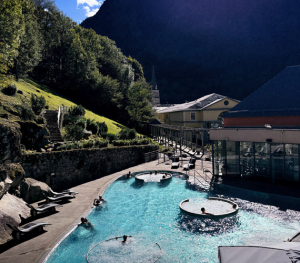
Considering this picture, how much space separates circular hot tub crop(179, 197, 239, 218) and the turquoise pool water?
32 cm

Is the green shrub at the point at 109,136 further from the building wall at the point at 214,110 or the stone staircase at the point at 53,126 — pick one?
the building wall at the point at 214,110

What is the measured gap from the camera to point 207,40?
148 metres

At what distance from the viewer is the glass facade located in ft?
57.2

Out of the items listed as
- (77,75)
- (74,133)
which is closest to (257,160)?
(74,133)

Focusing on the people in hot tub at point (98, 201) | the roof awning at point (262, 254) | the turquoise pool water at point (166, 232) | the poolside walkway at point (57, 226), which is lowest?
the turquoise pool water at point (166, 232)

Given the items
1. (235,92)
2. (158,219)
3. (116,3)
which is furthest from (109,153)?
(116,3)

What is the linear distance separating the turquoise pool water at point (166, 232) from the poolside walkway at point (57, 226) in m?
0.49

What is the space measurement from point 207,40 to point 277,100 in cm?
13704

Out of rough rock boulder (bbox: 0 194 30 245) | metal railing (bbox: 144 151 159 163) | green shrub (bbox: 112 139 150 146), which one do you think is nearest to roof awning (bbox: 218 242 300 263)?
rough rock boulder (bbox: 0 194 30 245)

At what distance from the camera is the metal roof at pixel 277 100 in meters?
22.3

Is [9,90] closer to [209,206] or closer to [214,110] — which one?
[209,206]

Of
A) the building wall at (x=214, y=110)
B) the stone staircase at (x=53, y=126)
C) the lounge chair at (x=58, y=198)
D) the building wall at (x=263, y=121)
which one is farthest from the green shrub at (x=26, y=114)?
the building wall at (x=214, y=110)

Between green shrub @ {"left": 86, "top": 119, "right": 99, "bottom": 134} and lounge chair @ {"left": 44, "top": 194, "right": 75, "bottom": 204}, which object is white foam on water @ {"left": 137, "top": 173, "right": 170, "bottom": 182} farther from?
green shrub @ {"left": 86, "top": 119, "right": 99, "bottom": 134}

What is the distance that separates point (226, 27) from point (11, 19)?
144 metres
